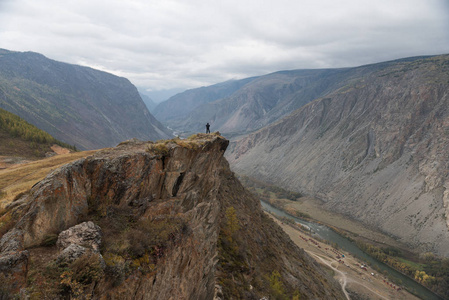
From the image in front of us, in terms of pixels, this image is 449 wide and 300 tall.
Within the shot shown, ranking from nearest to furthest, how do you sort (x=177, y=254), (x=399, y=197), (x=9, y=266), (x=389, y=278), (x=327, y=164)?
(x=9, y=266)
(x=177, y=254)
(x=389, y=278)
(x=399, y=197)
(x=327, y=164)

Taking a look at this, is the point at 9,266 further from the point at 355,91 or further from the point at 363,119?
the point at 355,91

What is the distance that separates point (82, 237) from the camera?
796 centimetres

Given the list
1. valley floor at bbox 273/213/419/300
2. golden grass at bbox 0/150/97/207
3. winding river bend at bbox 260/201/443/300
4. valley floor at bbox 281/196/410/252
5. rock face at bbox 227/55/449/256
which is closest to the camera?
golden grass at bbox 0/150/97/207

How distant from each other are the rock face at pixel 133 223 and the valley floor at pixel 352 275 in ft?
148

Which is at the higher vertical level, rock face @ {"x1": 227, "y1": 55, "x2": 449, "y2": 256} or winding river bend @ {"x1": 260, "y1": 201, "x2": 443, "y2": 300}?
rock face @ {"x1": 227, "y1": 55, "x2": 449, "y2": 256}

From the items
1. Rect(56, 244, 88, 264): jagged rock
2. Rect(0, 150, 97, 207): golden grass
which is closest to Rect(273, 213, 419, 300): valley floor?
Rect(56, 244, 88, 264): jagged rock

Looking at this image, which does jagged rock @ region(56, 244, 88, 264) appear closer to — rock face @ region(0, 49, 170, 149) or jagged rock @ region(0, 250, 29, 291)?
jagged rock @ region(0, 250, 29, 291)

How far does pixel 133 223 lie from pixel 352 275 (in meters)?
62.6

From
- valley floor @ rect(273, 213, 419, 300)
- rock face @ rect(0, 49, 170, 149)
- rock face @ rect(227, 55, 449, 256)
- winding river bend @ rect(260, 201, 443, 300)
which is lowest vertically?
winding river bend @ rect(260, 201, 443, 300)

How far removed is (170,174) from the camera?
1284cm

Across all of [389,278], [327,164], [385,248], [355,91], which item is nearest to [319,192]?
[327,164]

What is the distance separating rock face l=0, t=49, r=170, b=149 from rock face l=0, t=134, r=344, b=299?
124m

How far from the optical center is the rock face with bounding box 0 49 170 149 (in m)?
119

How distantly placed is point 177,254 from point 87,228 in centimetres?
409
